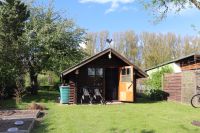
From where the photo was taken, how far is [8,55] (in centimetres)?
2494

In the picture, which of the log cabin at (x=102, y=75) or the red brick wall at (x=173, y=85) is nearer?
the red brick wall at (x=173, y=85)

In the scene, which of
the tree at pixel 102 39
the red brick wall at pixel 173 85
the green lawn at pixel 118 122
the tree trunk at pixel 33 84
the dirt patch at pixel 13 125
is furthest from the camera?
the tree at pixel 102 39

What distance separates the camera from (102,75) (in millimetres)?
25750

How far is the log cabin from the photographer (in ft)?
80.7

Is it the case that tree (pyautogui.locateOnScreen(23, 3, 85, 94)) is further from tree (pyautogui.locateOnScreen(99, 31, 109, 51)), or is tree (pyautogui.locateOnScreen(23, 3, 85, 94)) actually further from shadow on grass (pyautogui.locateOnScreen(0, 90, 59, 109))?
tree (pyautogui.locateOnScreen(99, 31, 109, 51))

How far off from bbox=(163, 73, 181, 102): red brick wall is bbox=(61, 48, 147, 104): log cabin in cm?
192

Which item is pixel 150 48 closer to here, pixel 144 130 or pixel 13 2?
pixel 13 2

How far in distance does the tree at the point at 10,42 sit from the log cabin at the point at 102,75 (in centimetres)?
342

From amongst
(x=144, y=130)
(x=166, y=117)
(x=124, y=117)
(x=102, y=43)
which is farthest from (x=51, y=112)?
(x=102, y=43)

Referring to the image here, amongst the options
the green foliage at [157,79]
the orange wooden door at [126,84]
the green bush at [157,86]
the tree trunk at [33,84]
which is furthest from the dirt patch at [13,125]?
the green foliage at [157,79]

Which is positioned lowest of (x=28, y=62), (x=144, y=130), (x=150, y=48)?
(x=144, y=130)

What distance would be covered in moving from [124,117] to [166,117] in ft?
5.86

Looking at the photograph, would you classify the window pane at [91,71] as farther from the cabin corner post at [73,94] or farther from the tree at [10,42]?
the tree at [10,42]

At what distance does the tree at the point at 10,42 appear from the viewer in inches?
974
